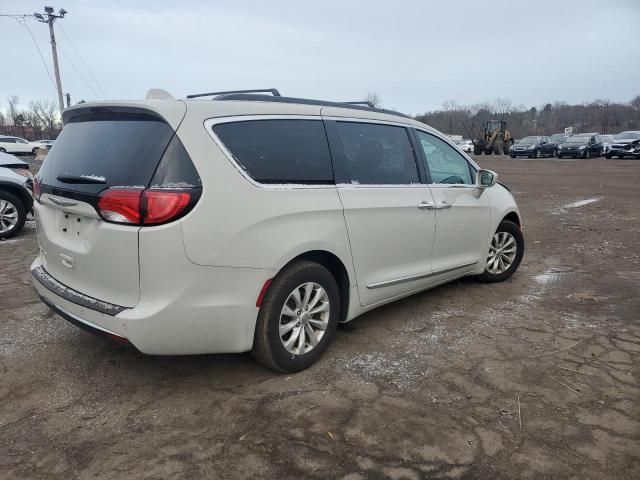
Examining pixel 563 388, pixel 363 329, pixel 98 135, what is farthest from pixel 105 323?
pixel 563 388

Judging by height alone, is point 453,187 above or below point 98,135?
below

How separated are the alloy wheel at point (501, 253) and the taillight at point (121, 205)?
372 centimetres

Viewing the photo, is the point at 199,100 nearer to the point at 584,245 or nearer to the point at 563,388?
the point at 563,388

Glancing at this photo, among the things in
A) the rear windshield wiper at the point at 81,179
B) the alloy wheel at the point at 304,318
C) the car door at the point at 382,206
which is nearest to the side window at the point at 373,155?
the car door at the point at 382,206

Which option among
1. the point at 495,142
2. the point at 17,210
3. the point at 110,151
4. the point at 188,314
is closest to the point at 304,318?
the point at 188,314

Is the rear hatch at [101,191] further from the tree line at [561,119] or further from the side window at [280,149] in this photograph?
the tree line at [561,119]

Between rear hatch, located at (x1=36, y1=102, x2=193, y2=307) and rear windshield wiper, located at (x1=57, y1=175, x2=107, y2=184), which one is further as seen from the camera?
rear windshield wiper, located at (x1=57, y1=175, x2=107, y2=184)

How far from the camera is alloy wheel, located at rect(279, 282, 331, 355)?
3150 millimetres

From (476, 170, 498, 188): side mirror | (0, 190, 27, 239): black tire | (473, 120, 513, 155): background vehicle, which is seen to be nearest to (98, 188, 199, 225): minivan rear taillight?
(476, 170, 498, 188): side mirror

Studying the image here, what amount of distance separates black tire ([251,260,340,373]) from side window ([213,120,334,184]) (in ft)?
1.87

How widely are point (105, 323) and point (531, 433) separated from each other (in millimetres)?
2379

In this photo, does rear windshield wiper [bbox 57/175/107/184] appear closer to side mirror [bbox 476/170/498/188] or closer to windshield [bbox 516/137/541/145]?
side mirror [bbox 476/170/498/188]

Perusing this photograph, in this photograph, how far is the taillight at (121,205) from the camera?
8.55 feet

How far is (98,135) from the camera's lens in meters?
3.00
